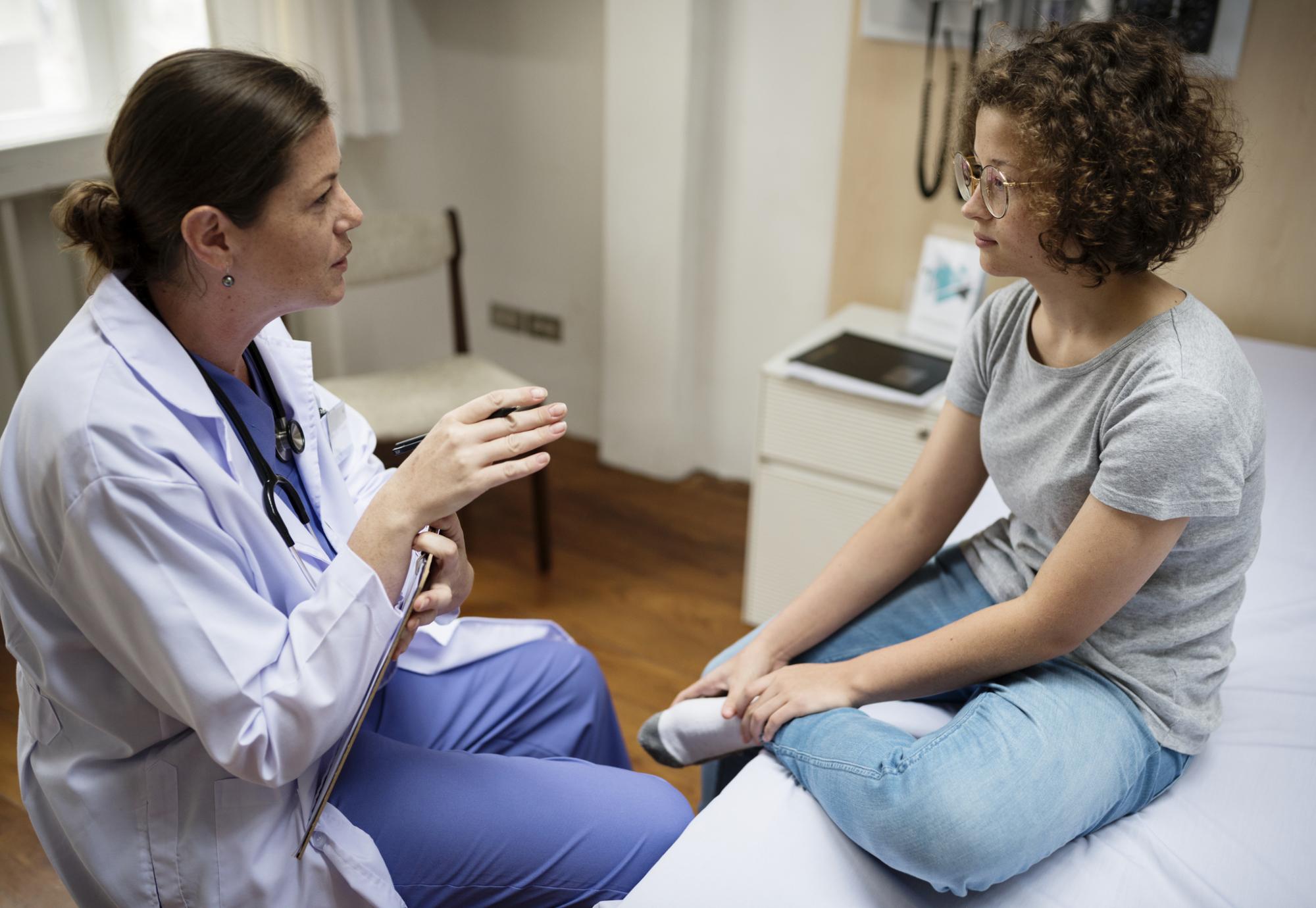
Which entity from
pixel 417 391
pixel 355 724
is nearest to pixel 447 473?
pixel 355 724

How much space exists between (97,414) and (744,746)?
0.80m

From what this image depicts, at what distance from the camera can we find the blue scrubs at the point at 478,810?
121cm

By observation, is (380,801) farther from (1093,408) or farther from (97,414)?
(1093,408)

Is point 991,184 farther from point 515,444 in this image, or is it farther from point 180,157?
point 180,157

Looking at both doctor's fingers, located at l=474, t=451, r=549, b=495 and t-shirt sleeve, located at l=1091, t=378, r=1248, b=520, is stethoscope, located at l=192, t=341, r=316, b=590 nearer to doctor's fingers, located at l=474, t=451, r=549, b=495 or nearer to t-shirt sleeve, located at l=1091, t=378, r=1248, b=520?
doctor's fingers, located at l=474, t=451, r=549, b=495

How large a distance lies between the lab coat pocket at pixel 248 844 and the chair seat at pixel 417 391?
1.29m

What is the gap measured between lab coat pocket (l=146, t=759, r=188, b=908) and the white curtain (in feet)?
5.58

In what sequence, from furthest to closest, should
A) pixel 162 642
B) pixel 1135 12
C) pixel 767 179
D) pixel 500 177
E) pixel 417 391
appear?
pixel 500 177, pixel 767 179, pixel 417 391, pixel 1135 12, pixel 162 642

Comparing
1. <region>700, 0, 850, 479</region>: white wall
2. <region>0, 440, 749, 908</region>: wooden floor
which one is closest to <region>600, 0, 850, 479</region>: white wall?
<region>700, 0, 850, 479</region>: white wall

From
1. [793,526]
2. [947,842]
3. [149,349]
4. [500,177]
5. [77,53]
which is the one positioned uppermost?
[77,53]

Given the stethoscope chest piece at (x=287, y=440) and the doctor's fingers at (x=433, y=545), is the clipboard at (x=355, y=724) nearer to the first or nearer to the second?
the doctor's fingers at (x=433, y=545)

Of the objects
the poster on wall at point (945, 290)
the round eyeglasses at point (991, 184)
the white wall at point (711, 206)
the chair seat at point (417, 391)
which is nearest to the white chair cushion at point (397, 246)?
the chair seat at point (417, 391)

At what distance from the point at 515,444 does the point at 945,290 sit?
1414 mm

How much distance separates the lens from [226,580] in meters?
1.04
